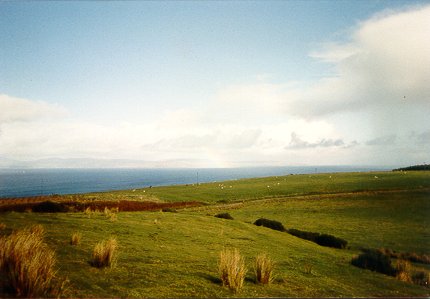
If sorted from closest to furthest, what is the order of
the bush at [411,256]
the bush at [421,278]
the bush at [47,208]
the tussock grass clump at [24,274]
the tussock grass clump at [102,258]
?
the tussock grass clump at [24,274] → the tussock grass clump at [102,258] → the bush at [421,278] → the bush at [411,256] → the bush at [47,208]

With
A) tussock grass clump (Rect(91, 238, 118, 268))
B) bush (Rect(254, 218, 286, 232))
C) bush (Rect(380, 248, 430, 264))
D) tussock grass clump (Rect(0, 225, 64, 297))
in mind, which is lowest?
bush (Rect(380, 248, 430, 264))

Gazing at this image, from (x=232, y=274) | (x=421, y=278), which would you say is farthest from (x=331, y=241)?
(x=232, y=274)

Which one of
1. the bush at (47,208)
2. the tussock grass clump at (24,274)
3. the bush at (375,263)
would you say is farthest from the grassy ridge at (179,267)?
the bush at (47,208)

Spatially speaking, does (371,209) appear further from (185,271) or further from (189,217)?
(185,271)

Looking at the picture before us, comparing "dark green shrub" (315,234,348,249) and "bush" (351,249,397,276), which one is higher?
"bush" (351,249,397,276)

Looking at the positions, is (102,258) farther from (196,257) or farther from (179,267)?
(196,257)

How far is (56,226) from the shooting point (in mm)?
16484

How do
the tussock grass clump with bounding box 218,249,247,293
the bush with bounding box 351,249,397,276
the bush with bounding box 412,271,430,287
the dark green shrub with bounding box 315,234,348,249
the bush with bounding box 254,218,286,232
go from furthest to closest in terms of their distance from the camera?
the bush with bounding box 254,218,286,232 → the dark green shrub with bounding box 315,234,348,249 → the bush with bounding box 351,249,397,276 → the bush with bounding box 412,271,430,287 → the tussock grass clump with bounding box 218,249,247,293

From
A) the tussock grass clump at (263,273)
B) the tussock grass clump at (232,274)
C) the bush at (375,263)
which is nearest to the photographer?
the tussock grass clump at (232,274)

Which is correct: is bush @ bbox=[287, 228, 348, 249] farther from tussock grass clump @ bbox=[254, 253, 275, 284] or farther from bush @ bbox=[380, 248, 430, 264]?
tussock grass clump @ bbox=[254, 253, 275, 284]

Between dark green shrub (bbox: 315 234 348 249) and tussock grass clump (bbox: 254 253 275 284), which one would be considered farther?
dark green shrub (bbox: 315 234 348 249)

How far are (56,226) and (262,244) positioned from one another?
1329 cm

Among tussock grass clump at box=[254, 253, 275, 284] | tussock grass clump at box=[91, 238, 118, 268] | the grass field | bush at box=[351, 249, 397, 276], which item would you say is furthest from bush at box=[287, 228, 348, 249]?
tussock grass clump at box=[91, 238, 118, 268]

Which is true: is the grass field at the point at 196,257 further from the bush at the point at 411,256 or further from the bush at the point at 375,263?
the bush at the point at 411,256
